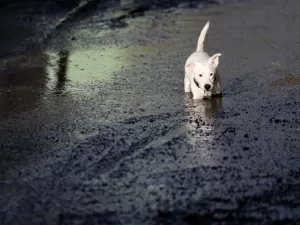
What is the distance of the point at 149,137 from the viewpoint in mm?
5703

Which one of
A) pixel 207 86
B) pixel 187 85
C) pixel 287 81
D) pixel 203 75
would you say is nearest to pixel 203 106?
pixel 207 86

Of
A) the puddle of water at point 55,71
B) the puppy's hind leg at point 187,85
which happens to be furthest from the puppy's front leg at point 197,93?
the puddle of water at point 55,71

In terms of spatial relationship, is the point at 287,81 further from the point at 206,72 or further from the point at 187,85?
the point at 206,72

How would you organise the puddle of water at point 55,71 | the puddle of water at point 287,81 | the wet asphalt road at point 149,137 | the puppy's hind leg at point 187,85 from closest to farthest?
the wet asphalt road at point 149,137 → the puppy's hind leg at point 187,85 → the puddle of water at point 287,81 → the puddle of water at point 55,71

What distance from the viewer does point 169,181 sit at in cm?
468

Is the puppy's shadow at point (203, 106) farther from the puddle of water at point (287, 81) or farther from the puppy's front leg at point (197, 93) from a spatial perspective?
the puddle of water at point (287, 81)

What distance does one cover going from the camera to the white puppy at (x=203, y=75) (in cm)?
662

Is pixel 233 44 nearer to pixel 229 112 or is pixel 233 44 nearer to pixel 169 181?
pixel 229 112

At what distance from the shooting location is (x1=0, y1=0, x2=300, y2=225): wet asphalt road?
4.28m

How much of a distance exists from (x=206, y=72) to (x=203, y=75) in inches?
1.8

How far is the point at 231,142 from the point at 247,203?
4.19ft

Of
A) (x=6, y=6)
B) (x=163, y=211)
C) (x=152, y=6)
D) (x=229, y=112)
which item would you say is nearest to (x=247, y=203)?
(x=163, y=211)

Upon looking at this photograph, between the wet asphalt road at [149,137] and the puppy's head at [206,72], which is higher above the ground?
the puppy's head at [206,72]

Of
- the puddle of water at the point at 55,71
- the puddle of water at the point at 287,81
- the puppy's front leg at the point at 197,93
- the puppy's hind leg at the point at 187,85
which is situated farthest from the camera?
the puddle of water at the point at 55,71
